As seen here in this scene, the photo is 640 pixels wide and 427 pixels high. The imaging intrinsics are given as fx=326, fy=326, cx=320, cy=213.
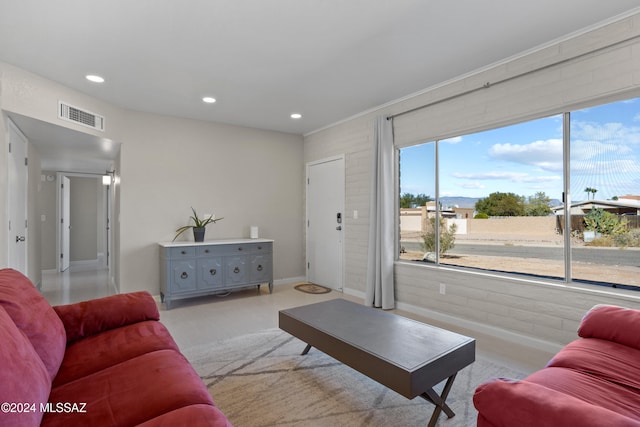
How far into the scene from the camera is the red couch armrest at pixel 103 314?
73.3 inches

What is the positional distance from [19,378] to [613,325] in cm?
264

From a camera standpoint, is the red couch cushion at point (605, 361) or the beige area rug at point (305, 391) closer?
the red couch cushion at point (605, 361)

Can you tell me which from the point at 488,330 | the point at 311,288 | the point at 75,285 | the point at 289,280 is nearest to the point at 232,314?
the point at 311,288

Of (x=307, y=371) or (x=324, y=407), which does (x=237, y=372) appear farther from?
(x=324, y=407)

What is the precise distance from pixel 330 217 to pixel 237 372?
3.06 metres

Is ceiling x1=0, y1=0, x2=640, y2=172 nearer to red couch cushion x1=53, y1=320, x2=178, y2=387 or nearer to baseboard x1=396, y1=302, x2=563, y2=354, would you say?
red couch cushion x1=53, y1=320, x2=178, y2=387

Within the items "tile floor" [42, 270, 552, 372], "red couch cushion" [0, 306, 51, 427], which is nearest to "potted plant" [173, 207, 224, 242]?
"tile floor" [42, 270, 552, 372]

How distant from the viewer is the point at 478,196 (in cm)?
346

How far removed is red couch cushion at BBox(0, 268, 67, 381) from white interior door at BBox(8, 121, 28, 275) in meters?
2.40

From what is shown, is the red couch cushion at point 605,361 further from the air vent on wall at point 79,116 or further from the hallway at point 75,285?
the hallway at point 75,285

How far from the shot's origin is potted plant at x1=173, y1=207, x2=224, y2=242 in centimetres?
449

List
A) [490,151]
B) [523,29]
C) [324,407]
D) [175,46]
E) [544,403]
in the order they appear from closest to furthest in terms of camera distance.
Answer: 1. [544,403]
2. [324,407]
3. [523,29]
4. [175,46]
5. [490,151]

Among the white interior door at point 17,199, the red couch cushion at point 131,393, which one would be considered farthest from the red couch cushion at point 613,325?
the white interior door at point 17,199

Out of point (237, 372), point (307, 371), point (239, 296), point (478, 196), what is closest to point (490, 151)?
point (478, 196)
